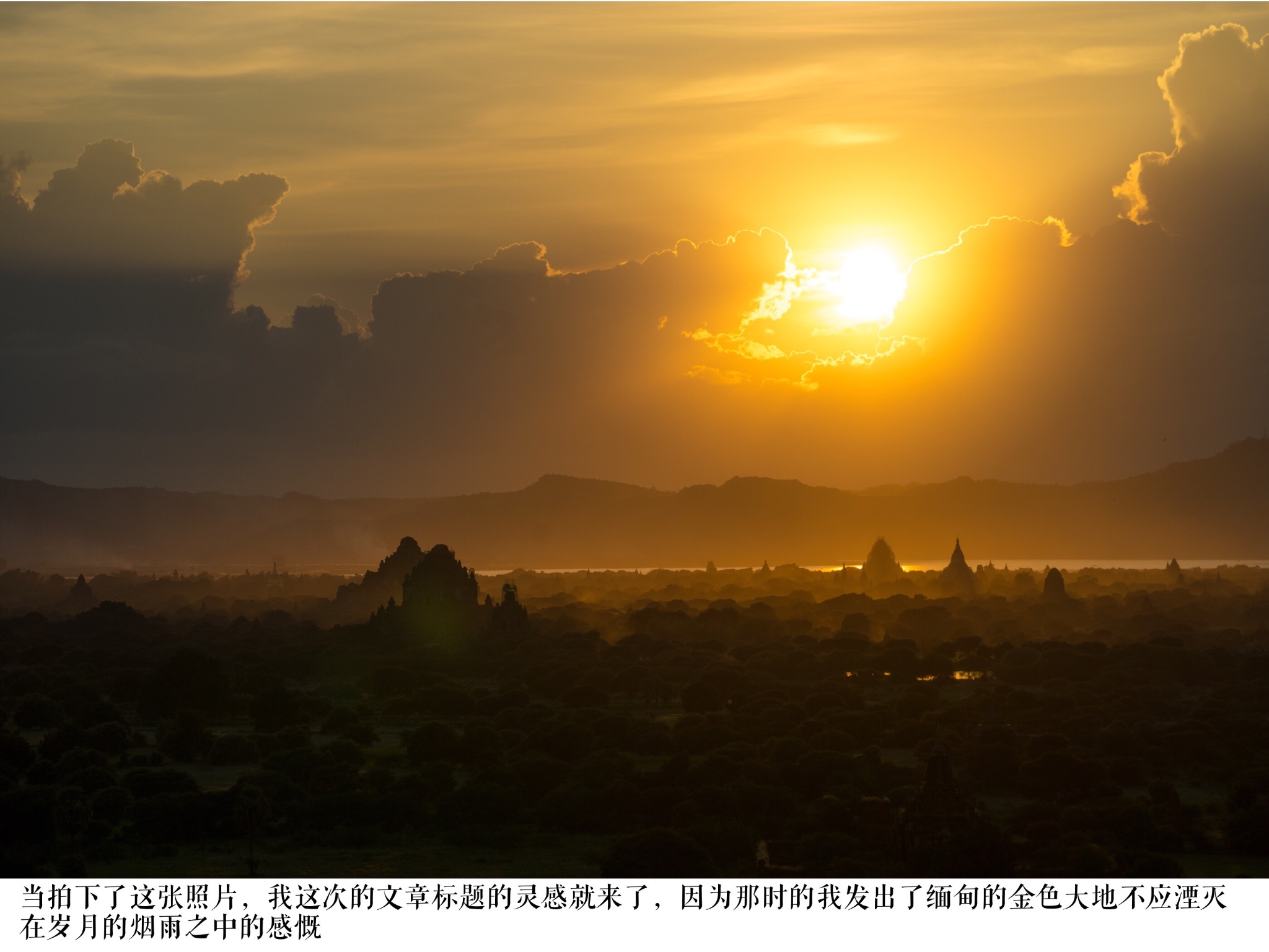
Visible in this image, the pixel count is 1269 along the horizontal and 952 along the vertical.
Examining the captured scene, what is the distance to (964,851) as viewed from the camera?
156ft

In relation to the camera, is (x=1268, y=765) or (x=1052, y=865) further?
(x=1268, y=765)

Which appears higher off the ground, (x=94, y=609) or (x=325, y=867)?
(x=94, y=609)

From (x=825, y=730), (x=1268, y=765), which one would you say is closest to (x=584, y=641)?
(x=825, y=730)

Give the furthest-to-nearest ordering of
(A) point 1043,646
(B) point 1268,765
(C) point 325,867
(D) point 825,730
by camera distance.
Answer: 1. (A) point 1043,646
2. (D) point 825,730
3. (B) point 1268,765
4. (C) point 325,867

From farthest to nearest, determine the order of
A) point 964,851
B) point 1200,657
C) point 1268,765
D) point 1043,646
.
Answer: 1. point 1043,646
2. point 1200,657
3. point 1268,765
4. point 964,851

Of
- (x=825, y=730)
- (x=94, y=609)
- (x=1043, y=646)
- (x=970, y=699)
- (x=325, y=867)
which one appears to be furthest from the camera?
(x=94, y=609)

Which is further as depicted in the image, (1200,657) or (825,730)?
(1200,657)

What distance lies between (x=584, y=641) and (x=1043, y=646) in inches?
1572

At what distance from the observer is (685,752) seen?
73.1 m

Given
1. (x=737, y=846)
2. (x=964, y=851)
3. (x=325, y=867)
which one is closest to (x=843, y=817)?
(x=737, y=846)

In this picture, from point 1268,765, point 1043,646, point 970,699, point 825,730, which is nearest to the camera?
point 1268,765

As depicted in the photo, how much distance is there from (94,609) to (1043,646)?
10772cm
